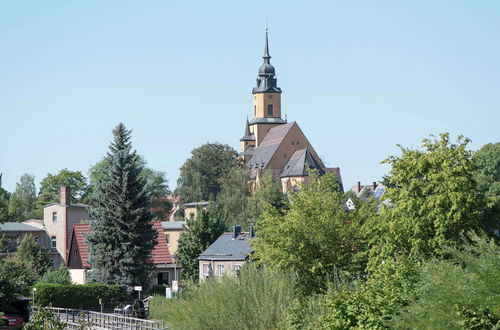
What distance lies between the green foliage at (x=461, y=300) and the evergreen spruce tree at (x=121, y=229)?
35280mm

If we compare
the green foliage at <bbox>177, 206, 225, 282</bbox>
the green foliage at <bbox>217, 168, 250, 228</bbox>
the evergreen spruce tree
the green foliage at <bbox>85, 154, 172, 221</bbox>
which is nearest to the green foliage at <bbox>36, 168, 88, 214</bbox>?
the green foliage at <bbox>85, 154, 172, 221</bbox>

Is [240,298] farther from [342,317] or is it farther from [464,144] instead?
[464,144]

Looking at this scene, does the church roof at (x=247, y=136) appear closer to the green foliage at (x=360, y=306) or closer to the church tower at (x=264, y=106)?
the church tower at (x=264, y=106)

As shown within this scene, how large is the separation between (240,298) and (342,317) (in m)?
5.24

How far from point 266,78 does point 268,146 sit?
20.4 m

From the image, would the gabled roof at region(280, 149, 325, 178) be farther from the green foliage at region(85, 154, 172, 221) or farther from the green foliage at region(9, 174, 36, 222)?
the green foliage at region(9, 174, 36, 222)

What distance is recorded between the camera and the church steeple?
187 metres

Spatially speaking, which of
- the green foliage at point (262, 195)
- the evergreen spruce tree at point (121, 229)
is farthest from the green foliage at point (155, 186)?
the evergreen spruce tree at point (121, 229)

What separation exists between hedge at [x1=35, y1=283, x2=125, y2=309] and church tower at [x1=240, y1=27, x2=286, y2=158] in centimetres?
12763

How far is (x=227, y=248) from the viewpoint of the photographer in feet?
217

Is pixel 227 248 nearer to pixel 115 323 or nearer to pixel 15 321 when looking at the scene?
pixel 115 323

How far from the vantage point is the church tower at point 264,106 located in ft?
609

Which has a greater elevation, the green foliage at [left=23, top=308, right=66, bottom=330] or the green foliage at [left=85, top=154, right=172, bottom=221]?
the green foliage at [left=85, top=154, right=172, bottom=221]

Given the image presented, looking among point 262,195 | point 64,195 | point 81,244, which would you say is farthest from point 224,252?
point 262,195
